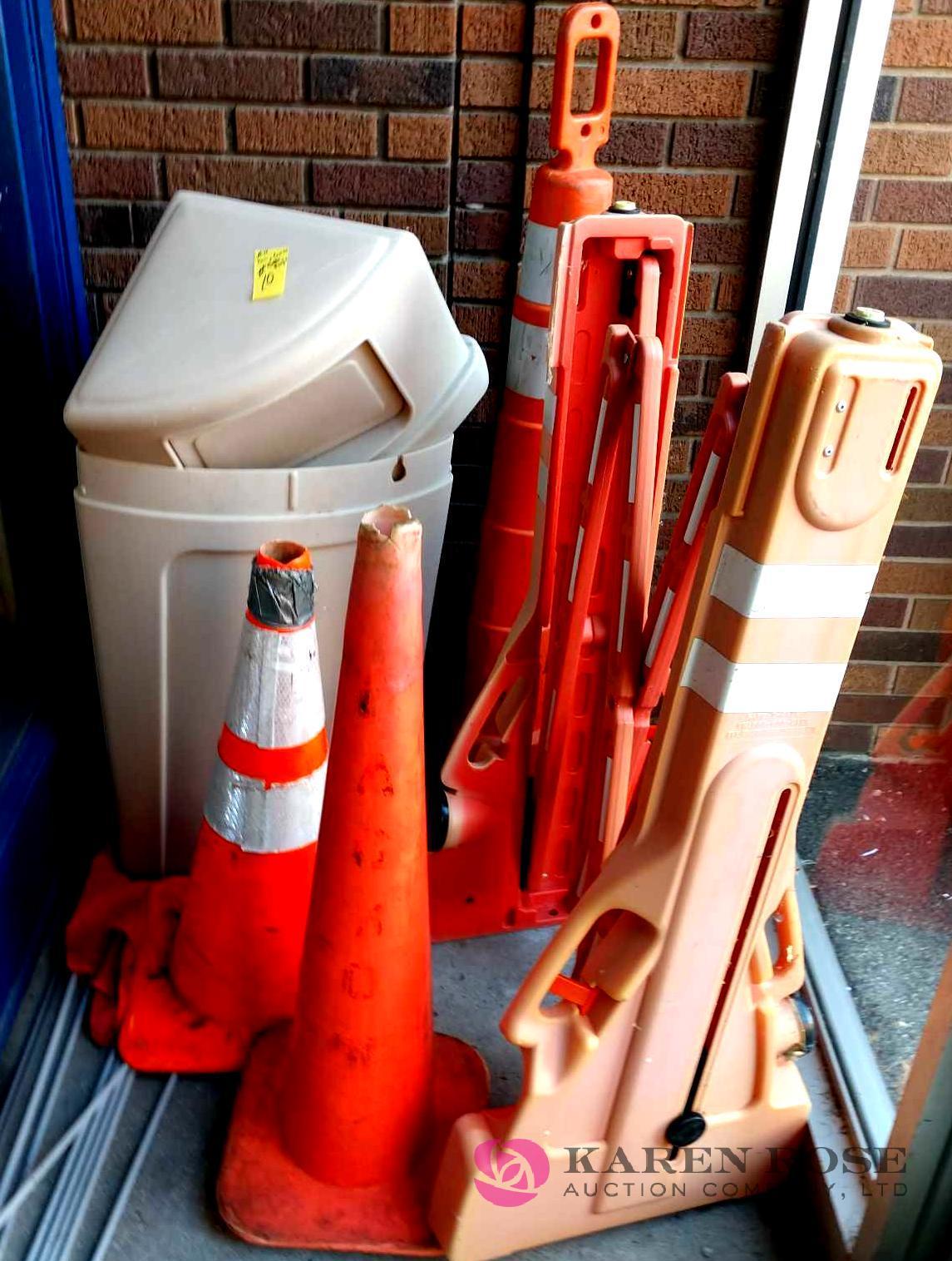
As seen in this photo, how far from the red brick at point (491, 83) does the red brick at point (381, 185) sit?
0.16 m

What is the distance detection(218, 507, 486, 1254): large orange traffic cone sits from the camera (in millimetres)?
1386

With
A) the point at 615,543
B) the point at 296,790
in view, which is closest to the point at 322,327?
the point at 615,543

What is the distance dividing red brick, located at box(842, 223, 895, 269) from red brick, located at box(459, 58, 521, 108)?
30.3 inches

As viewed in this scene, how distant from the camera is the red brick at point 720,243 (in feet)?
7.57

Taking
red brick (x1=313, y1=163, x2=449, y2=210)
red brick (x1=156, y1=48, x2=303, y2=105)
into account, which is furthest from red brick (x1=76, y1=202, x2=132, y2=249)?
red brick (x1=313, y1=163, x2=449, y2=210)

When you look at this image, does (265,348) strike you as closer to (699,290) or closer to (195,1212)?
(699,290)

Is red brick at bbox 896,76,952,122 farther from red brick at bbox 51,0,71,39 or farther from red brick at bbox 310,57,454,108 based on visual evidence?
red brick at bbox 51,0,71,39

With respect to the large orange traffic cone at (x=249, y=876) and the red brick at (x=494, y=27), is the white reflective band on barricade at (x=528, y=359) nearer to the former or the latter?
the red brick at (x=494, y=27)

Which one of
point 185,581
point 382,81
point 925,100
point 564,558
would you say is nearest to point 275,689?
point 185,581

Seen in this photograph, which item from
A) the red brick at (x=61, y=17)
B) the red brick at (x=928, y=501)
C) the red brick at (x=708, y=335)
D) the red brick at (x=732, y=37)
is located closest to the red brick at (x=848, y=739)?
the red brick at (x=928, y=501)

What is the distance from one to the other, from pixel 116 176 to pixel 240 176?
0.88 ft

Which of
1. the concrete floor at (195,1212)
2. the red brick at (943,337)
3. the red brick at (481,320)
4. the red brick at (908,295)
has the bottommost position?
Answer: the concrete floor at (195,1212)

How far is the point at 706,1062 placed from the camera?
1472 millimetres

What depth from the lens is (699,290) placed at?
236 cm
